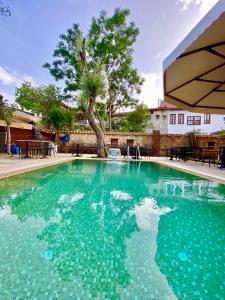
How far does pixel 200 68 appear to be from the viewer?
15.9ft

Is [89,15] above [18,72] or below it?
above

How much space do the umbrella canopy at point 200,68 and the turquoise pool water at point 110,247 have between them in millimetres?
2519

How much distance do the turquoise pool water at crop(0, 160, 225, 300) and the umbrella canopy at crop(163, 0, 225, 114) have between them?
2.52 metres

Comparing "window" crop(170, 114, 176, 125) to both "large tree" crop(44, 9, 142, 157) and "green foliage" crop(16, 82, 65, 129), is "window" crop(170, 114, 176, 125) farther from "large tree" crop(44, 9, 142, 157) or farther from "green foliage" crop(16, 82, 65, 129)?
"green foliage" crop(16, 82, 65, 129)

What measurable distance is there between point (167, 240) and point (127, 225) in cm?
66

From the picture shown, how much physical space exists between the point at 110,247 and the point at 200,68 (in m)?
4.34

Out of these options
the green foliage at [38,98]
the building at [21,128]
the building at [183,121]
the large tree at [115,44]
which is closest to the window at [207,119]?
the building at [183,121]

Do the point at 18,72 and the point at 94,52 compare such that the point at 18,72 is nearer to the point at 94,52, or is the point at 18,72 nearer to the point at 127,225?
the point at 94,52

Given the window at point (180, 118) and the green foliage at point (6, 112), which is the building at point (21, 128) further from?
the window at point (180, 118)

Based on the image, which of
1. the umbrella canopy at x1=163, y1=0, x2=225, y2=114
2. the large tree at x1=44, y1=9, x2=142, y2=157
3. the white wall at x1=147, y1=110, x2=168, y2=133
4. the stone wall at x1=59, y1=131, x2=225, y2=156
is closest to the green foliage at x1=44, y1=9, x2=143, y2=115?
the large tree at x1=44, y1=9, x2=142, y2=157

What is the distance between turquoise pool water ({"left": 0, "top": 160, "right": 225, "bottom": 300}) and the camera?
64.7 inches

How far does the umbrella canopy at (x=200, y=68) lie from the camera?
288 centimetres

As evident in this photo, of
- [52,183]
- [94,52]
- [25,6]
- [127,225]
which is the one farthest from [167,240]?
[94,52]

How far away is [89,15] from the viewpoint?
63.2 ft
